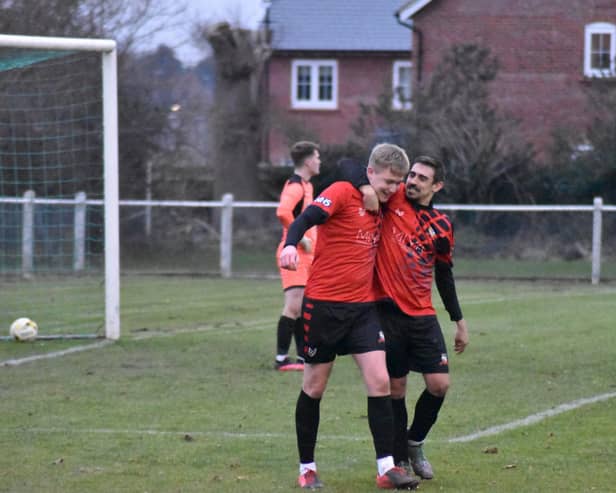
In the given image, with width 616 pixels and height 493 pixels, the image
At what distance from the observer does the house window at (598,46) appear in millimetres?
31172

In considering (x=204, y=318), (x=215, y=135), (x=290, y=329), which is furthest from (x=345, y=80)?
(x=290, y=329)

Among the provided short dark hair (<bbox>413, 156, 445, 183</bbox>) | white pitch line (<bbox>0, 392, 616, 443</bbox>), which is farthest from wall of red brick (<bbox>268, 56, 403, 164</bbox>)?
short dark hair (<bbox>413, 156, 445, 183</bbox>)

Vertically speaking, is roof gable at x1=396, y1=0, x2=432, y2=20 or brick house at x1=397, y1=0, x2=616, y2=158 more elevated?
roof gable at x1=396, y1=0, x2=432, y2=20

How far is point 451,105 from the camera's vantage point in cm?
2638

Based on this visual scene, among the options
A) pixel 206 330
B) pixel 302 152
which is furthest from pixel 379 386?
pixel 206 330

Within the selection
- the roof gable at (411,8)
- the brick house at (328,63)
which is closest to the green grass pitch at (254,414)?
the roof gable at (411,8)

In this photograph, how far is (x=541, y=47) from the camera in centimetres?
3145

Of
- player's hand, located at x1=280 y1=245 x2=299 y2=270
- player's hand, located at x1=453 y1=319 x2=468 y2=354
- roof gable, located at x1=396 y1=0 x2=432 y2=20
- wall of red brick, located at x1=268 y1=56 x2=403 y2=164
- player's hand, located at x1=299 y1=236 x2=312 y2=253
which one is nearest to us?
player's hand, located at x1=280 y1=245 x2=299 y2=270

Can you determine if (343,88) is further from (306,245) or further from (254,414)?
(254,414)

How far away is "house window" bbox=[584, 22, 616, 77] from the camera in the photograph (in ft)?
102

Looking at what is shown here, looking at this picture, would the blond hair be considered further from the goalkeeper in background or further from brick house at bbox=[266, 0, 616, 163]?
brick house at bbox=[266, 0, 616, 163]

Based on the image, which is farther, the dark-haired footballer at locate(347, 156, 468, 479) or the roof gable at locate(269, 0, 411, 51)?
the roof gable at locate(269, 0, 411, 51)

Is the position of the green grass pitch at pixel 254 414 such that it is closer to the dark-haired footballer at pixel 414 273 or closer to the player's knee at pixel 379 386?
the player's knee at pixel 379 386

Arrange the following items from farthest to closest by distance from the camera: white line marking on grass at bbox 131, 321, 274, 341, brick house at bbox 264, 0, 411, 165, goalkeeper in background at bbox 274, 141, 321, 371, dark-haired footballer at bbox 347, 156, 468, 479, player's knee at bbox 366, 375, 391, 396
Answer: brick house at bbox 264, 0, 411, 165 < white line marking on grass at bbox 131, 321, 274, 341 < goalkeeper in background at bbox 274, 141, 321, 371 < dark-haired footballer at bbox 347, 156, 468, 479 < player's knee at bbox 366, 375, 391, 396
